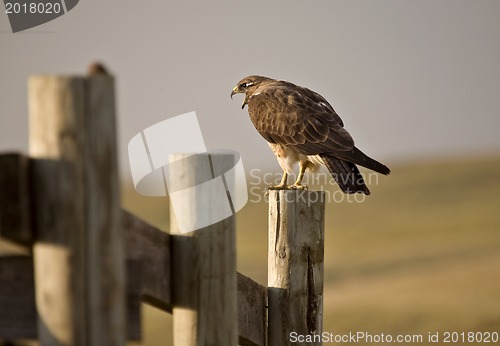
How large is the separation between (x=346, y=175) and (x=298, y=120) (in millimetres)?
926

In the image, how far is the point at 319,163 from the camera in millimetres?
8297

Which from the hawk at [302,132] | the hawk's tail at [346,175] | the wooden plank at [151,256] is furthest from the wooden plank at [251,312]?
the hawk at [302,132]

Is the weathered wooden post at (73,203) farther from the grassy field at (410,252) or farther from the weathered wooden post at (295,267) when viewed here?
the grassy field at (410,252)

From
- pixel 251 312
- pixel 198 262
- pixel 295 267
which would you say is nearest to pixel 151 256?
pixel 198 262

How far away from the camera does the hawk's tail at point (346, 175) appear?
749cm

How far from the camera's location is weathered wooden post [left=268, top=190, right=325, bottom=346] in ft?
14.2

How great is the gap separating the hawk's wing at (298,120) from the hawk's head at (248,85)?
1.22 ft

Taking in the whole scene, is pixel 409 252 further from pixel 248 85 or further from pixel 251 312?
pixel 251 312

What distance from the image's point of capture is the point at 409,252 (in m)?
33.8

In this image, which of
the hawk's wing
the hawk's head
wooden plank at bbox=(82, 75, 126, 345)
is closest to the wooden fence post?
wooden plank at bbox=(82, 75, 126, 345)

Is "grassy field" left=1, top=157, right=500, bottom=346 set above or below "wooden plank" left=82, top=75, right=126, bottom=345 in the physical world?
below

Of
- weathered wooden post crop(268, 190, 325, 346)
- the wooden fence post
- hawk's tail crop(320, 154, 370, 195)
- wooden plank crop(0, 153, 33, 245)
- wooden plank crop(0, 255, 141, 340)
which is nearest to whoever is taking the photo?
wooden plank crop(0, 153, 33, 245)

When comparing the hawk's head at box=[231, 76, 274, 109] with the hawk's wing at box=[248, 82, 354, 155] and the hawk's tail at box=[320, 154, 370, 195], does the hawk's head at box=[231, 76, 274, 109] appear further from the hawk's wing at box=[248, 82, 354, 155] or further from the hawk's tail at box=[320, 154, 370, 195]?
the hawk's tail at box=[320, 154, 370, 195]

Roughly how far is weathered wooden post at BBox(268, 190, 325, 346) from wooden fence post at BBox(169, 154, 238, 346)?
1.04 m
